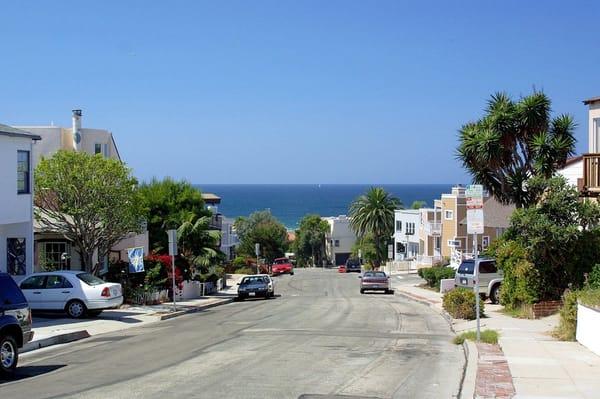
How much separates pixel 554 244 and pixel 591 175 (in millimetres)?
2922

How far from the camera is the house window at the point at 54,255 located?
33500 mm

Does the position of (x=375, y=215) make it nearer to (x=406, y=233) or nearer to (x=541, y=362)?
(x=406, y=233)

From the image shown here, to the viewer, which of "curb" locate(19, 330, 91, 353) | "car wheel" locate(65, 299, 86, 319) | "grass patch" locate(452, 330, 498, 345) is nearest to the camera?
"grass patch" locate(452, 330, 498, 345)

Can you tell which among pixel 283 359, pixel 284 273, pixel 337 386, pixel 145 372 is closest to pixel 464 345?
pixel 283 359

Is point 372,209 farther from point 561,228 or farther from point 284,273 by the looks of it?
point 561,228

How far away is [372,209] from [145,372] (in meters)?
75.4

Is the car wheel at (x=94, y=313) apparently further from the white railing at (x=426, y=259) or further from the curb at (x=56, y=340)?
the white railing at (x=426, y=259)

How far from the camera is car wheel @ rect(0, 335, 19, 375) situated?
13.9 metres

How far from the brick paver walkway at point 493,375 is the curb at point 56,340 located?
1055cm

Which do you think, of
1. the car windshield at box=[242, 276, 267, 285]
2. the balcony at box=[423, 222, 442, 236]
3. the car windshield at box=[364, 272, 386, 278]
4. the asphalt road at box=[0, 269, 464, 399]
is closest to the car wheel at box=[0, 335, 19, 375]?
the asphalt road at box=[0, 269, 464, 399]

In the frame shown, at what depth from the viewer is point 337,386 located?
1207cm

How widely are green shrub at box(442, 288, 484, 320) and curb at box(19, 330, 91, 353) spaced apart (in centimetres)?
1128

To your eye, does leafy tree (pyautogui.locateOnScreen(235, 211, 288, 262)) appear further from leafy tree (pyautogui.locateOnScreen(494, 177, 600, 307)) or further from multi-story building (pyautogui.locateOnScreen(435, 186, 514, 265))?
leafy tree (pyautogui.locateOnScreen(494, 177, 600, 307))

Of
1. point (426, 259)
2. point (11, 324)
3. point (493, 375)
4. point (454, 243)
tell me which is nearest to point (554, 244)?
point (493, 375)
